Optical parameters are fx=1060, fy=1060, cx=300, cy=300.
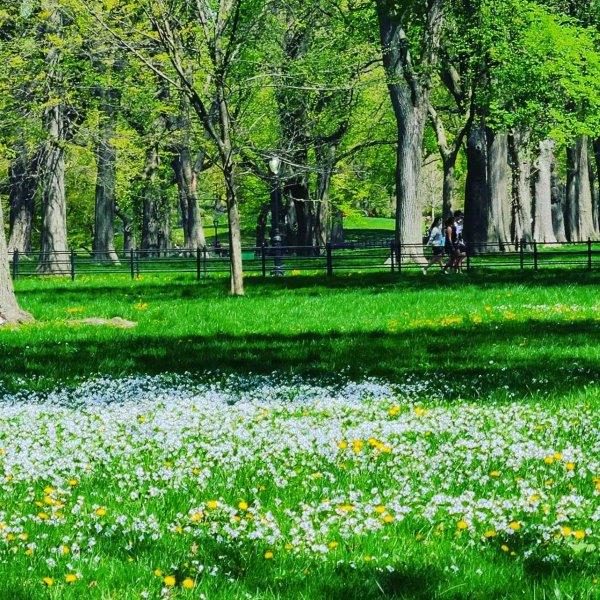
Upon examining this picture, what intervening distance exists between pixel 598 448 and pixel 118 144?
30.5m

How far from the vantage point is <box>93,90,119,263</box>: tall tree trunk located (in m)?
37.9

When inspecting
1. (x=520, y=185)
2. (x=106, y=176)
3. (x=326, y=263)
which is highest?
(x=106, y=176)

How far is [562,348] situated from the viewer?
585 inches

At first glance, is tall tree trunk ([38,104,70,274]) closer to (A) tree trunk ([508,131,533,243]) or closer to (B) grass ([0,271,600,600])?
(B) grass ([0,271,600,600])

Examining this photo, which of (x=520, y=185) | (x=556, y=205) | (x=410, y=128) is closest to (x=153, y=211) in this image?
(x=520, y=185)

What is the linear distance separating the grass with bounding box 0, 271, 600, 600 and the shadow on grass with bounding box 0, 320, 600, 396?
5cm

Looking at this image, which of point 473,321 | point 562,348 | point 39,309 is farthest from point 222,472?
point 39,309

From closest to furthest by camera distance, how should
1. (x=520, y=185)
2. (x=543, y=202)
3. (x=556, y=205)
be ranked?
(x=520, y=185)
(x=543, y=202)
(x=556, y=205)

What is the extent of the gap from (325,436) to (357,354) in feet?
20.4

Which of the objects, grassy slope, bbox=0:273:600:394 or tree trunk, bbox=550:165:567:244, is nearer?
grassy slope, bbox=0:273:600:394

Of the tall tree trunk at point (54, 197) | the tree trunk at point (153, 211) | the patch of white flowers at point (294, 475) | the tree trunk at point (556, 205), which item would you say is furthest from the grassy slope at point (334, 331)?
the tree trunk at point (556, 205)

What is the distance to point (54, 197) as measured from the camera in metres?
37.8

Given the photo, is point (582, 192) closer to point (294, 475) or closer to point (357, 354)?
point (357, 354)

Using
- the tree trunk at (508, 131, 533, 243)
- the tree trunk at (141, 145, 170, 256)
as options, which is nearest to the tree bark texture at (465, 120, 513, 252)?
the tree trunk at (508, 131, 533, 243)
